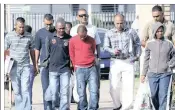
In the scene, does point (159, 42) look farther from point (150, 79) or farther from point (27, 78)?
point (27, 78)

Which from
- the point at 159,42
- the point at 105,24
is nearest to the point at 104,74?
the point at 105,24

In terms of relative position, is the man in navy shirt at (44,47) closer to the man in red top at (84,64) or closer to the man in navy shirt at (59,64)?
the man in navy shirt at (59,64)

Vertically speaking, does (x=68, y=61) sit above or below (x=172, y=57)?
below

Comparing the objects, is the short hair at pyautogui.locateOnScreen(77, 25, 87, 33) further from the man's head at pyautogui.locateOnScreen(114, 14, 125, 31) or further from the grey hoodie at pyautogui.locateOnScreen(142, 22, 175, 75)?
the grey hoodie at pyautogui.locateOnScreen(142, 22, 175, 75)

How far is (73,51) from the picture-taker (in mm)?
11312

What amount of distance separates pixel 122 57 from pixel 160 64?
1183 mm

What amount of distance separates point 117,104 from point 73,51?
153 cm

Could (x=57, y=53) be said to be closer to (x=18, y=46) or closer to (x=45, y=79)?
(x=45, y=79)

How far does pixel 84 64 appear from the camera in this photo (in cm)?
1137

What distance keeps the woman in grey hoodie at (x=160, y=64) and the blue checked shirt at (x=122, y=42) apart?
88 centimetres

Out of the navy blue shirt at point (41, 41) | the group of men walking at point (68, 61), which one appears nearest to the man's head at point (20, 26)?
the group of men walking at point (68, 61)

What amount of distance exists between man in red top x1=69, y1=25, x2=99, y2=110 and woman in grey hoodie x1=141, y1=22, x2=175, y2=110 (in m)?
1.06

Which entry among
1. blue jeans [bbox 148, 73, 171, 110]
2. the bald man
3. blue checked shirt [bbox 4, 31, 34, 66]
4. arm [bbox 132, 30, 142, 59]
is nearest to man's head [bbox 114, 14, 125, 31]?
the bald man

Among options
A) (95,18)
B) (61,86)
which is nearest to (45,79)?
(61,86)
